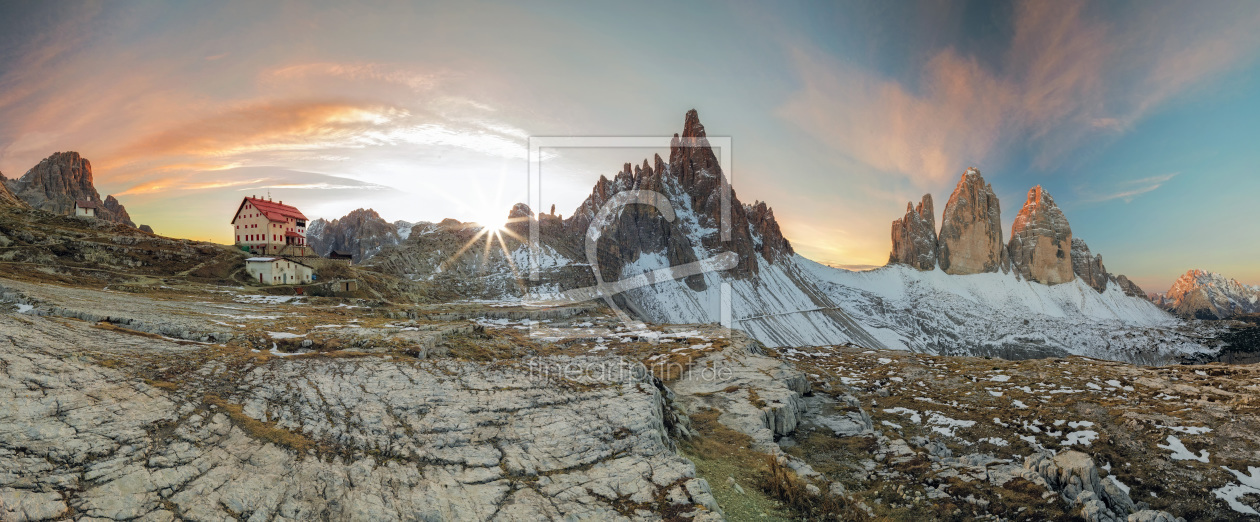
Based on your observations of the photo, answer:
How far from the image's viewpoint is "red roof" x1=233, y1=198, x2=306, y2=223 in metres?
91.3

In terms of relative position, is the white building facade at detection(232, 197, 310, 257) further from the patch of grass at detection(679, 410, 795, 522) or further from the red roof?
the patch of grass at detection(679, 410, 795, 522)

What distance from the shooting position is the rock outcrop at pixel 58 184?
16812 centimetres

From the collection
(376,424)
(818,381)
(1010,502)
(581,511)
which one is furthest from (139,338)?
(818,381)

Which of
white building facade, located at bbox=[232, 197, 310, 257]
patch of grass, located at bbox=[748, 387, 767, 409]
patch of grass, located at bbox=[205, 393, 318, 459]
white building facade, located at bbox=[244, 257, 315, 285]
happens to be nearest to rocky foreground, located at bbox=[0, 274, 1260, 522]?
patch of grass, located at bbox=[205, 393, 318, 459]

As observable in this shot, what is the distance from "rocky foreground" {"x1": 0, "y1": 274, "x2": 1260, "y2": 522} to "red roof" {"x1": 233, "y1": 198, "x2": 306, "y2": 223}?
2211 inches

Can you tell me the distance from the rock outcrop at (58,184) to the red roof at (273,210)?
5158 inches

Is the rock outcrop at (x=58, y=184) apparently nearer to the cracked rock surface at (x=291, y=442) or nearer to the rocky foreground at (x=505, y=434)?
the rocky foreground at (x=505, y=434)

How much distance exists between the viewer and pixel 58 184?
176m

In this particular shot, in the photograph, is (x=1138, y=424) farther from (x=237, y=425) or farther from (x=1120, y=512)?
(x=237, y=425)

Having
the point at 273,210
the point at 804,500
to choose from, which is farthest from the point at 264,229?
the point at 804,500

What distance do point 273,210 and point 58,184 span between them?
Result: 6689 inches

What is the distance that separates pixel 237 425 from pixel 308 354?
466 inches

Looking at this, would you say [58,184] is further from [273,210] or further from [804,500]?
[804,500]

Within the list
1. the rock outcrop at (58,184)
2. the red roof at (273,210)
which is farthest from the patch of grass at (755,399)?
the rock outcrop at (58,184)
